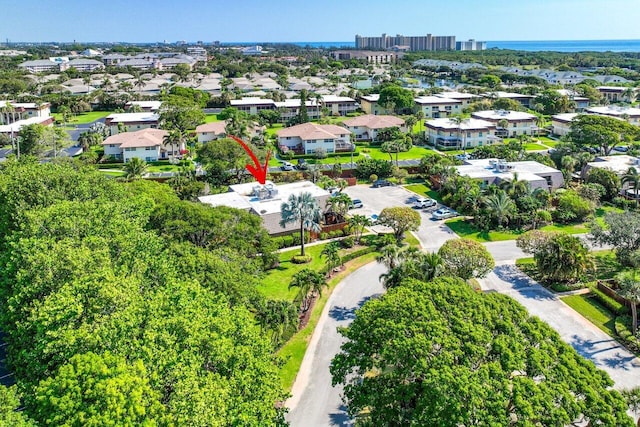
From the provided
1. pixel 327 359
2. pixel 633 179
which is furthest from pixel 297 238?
pixel 633 179

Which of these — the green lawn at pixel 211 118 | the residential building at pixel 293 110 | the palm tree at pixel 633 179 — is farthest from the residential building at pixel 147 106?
the palm tree at pixel 633 179

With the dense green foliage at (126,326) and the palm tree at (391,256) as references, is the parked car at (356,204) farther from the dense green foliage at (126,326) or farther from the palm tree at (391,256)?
the dense green foliage at (126,326)

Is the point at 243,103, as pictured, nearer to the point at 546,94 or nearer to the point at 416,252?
the point at 546,94

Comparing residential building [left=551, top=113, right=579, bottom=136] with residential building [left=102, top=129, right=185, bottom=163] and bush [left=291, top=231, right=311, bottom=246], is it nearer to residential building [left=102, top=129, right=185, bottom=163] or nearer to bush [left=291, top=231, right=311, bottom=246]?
bush [left=291, top=231, right=311, bottom=246]

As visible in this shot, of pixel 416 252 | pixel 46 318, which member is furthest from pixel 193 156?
pixel 46 318

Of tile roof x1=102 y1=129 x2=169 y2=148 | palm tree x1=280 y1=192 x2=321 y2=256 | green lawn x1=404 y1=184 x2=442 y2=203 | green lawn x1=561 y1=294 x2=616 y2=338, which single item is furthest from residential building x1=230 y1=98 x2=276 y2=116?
green lawn x1=561 y1=294 x2=616 y2=338
